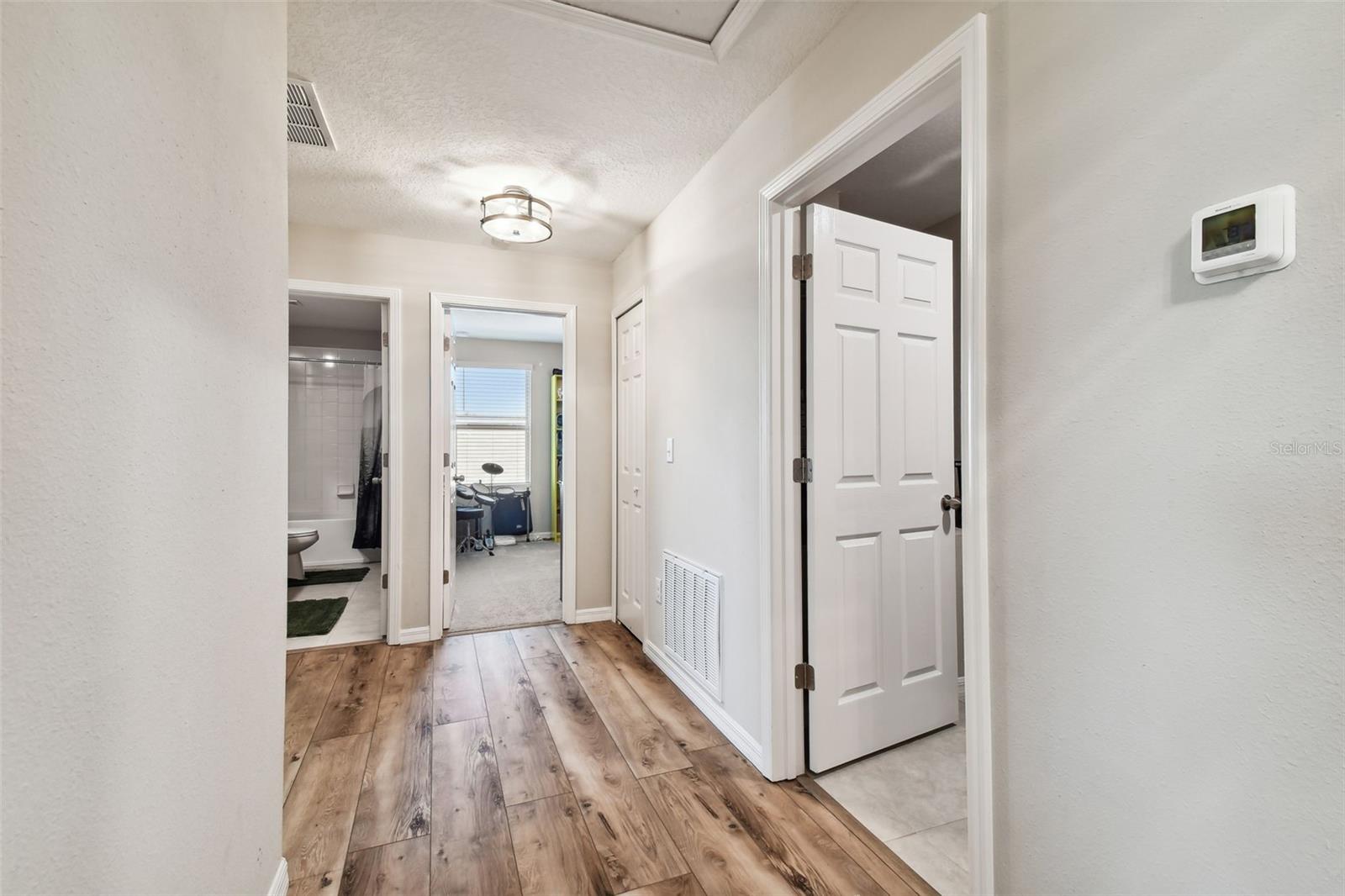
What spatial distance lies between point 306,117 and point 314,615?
3209mm

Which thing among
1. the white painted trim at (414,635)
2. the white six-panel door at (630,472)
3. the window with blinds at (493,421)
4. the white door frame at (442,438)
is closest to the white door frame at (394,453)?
the white painted trim at (414,635)

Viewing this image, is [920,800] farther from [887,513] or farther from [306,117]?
[306,117]

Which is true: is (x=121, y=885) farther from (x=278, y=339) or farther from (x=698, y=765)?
(x=698, y=765)

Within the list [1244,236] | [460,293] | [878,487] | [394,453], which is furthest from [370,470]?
[1244,236]

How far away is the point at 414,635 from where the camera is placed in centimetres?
342

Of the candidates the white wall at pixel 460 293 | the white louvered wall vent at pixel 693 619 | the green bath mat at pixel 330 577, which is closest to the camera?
the white louvered wall vent at pixel 693 619

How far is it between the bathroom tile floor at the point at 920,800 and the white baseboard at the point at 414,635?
2482mm

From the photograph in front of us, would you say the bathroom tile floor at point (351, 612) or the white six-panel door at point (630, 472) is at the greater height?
the white six-panel door at point (630, 472)

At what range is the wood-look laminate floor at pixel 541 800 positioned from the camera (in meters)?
1.56

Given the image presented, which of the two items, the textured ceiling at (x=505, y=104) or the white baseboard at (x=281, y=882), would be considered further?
the textured ceiling at (x=505, y=104)

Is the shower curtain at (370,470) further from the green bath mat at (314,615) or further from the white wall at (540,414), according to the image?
the white wall at (540,414)

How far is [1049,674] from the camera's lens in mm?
1111

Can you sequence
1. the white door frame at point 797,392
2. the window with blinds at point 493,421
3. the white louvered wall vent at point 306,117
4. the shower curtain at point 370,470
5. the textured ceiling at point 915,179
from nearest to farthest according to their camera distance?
the white door frame at point 797,392 → the white louvered wall vent at point 306,117 → the textured ceiling at point 915,179 → the shower curtain at point 370,470 → the window with blinds at point 493,421

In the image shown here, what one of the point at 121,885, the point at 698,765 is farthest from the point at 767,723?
the point at 121,885
